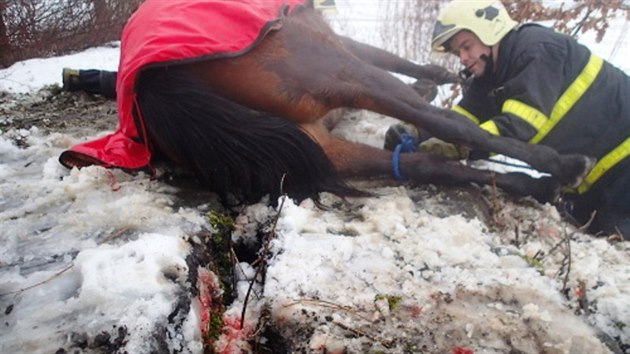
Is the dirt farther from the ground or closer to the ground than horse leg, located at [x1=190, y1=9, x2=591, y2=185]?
closer to the ground

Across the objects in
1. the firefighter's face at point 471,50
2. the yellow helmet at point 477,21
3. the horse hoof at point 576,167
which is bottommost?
the horse hoof at point 576,167

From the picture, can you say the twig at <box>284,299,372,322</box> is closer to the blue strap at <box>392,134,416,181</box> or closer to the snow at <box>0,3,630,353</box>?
the snow at <box>0,3,630,353</box>

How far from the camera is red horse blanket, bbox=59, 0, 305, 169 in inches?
81.7

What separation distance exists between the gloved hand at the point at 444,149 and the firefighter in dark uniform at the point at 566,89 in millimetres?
175

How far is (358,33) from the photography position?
6352 millimetres

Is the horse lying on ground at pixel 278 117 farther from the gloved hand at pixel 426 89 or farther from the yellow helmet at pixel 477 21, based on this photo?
the gloved hand at pixel 426 89

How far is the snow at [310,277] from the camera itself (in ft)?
4.22

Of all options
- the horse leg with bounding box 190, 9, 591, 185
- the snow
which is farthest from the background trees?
the horse leg with bounding box 190, 9, 591, 185

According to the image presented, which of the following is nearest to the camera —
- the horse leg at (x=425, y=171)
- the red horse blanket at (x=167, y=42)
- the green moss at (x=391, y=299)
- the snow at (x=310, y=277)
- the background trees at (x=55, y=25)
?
the snow at (x=310, y=277)

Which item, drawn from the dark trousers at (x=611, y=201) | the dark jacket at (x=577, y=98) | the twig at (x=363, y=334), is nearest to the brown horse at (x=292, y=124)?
the dark jacket at (x=577, y=98)

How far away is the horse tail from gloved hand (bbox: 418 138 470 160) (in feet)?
1.68

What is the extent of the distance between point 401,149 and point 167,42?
1219 millimetres

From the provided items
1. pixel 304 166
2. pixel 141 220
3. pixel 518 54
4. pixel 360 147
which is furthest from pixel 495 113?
pixel 141 220

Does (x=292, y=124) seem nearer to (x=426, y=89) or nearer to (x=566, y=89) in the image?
(x=566, y=89)
